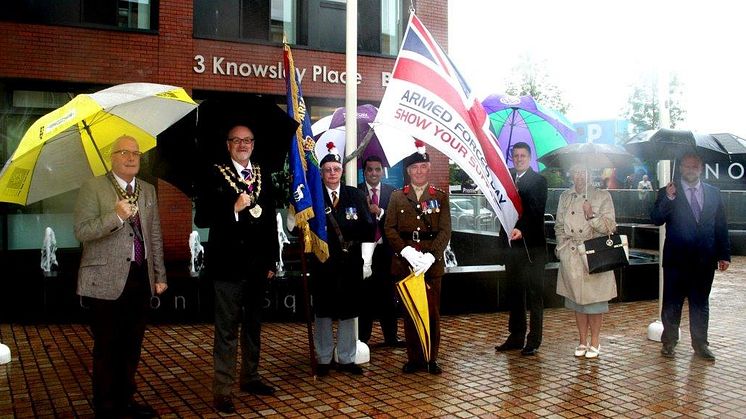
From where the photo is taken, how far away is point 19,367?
20.8ft

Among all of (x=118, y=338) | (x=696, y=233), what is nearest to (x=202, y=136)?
(x=118, y=338)

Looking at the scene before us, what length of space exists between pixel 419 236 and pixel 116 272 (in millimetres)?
2602

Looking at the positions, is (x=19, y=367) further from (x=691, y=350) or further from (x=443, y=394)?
(x=691, y=350)

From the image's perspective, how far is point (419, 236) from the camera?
6.18 meters

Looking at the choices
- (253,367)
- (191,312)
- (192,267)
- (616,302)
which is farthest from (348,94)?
(192,267)

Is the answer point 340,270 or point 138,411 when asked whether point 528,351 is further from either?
point 138,411

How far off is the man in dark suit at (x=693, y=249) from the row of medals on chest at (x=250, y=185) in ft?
13.5

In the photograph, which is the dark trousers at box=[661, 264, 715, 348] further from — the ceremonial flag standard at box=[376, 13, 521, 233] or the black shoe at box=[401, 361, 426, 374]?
the black shoe at box=[401, 361, 426, 374]

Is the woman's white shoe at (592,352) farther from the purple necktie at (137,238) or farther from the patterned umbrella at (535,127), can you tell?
the purple necktie at (137,238)

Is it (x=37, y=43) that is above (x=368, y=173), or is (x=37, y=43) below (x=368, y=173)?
above

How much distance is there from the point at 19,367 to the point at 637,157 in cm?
636

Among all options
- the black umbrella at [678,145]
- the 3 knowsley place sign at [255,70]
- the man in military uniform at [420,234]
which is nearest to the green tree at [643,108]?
the 3 knowsley place sign at [255,70]

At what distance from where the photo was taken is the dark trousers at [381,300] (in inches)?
275

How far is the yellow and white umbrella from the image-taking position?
4406mm
